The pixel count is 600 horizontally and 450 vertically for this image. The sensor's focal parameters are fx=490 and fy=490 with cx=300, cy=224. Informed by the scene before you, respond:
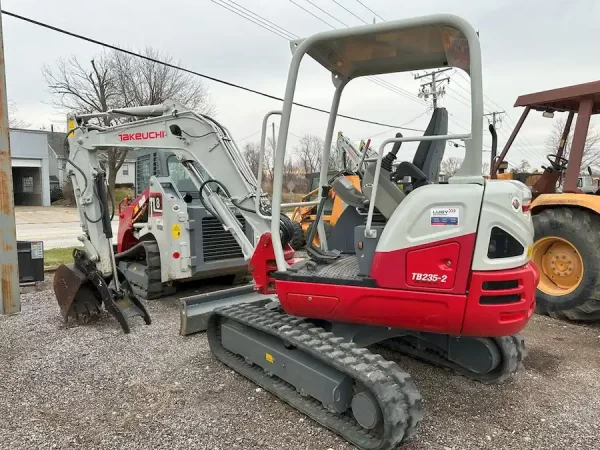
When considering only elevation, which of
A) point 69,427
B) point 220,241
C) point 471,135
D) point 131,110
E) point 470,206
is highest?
point 131,110

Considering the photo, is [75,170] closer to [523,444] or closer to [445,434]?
[445,434]

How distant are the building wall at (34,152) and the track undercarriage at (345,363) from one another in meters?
34.1

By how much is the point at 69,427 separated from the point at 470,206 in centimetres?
294

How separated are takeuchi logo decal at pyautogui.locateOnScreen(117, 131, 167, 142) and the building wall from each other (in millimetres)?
32132

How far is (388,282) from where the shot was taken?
3068 mm

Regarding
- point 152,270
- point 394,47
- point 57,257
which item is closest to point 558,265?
point 394,47

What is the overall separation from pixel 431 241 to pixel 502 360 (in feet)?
4.82

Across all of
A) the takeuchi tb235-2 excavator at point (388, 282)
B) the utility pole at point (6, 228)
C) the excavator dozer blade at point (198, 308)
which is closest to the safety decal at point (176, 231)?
the excavator dozer blade at point (198, 308)

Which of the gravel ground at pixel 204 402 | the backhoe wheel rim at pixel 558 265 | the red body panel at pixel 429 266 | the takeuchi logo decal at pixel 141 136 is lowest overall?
the gravel ground at pixel 204 402

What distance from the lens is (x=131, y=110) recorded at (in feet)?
17.9

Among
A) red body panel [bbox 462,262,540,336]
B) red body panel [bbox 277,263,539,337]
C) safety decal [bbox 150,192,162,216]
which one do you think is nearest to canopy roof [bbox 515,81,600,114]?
red body panel [bbox 277,263,539,337]

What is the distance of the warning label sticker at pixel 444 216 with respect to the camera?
112 inches

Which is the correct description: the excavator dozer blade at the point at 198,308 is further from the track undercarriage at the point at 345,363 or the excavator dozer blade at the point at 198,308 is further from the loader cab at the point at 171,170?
the loader cab at the point at 171,170

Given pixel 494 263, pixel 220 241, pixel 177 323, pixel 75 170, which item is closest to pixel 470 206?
pixel 494 263
